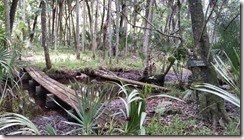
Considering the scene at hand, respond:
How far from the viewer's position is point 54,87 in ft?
17.0

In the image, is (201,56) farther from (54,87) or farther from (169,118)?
(54,87)

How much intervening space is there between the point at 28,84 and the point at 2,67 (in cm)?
368

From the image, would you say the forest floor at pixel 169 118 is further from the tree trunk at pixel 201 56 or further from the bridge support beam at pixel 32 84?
the bridge support beam at pixel 32 84

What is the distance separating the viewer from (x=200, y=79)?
10.7ft

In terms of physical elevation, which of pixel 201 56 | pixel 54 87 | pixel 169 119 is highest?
pixel 201 56

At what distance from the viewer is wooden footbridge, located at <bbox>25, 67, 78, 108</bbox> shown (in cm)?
394

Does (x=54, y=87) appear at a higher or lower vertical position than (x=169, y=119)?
higher

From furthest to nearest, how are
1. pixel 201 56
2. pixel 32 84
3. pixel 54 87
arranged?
pixel 32 84 → pixel 54 87 → pixel 201 56

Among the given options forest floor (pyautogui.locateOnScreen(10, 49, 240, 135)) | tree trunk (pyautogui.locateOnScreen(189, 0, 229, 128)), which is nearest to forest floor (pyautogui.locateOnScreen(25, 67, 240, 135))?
forest floor (pyautogui.locateOnScreen(10, 49, 240, 135))

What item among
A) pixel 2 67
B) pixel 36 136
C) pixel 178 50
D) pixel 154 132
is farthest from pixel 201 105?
pixel 2 67

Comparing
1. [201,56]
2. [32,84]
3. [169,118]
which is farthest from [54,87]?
[201,56]

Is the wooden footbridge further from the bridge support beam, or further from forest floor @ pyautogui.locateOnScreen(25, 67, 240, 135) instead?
forest floor @ pyautogui.locateOnScreen(25, 67, 240, 135)

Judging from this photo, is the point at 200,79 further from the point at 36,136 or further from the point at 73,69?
the point at 73,69

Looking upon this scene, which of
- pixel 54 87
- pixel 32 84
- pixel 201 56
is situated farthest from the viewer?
pixel 32 84
